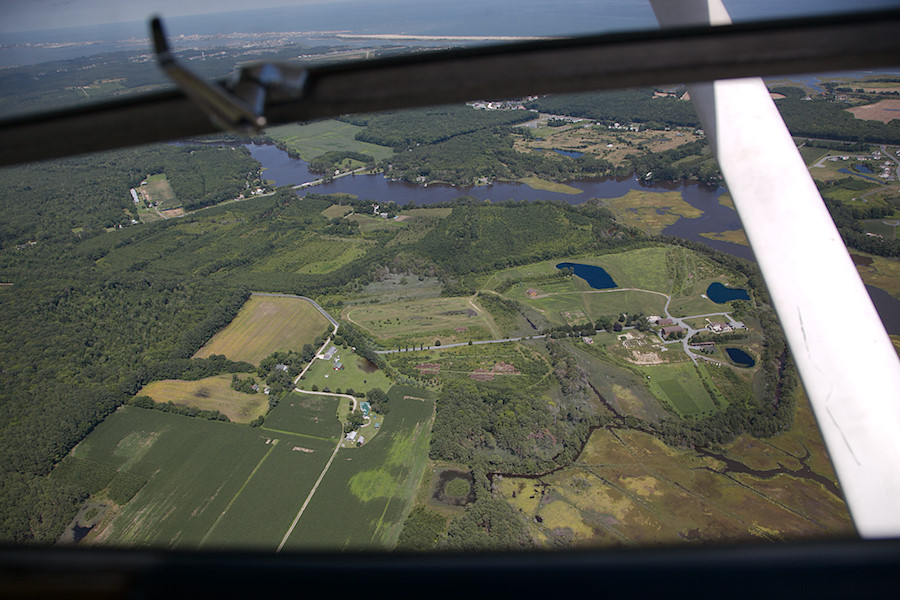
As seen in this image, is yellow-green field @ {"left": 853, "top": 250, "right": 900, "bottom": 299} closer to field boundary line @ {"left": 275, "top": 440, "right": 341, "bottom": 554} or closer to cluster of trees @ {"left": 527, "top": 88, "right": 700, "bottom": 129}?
field boundary line @ {"left": 275, "top": 440, "right": 341, "bottom": 554}

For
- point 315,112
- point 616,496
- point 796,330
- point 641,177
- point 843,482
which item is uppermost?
point 315,112

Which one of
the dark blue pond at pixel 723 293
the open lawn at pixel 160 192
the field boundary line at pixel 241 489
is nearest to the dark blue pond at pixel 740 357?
the dark blue pond at pixel 723 293

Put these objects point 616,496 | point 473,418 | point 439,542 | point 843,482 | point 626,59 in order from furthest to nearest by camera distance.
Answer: point 473,418, point 616,496, point 439,542, point 843,482, point 626,59

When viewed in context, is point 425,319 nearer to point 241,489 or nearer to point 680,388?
point 241,489

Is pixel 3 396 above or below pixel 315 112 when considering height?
below

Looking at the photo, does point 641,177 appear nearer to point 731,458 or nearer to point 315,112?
point 731,458

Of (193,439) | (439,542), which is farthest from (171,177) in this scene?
(439,542)

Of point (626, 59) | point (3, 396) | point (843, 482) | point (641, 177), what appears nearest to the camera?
point (626, 59)
